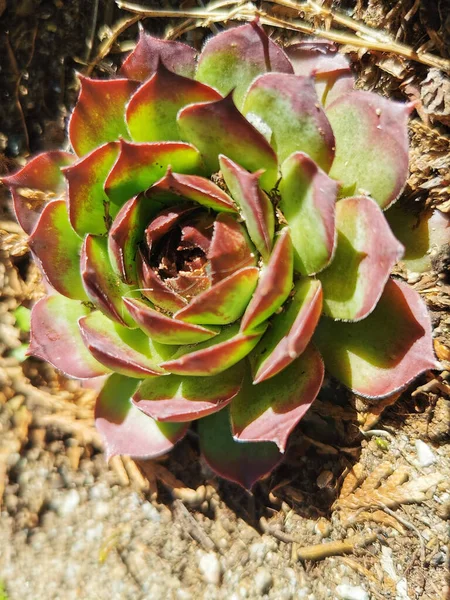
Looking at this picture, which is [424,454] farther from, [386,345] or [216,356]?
[216,356]

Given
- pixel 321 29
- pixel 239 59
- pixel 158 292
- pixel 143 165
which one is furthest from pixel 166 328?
pixel 321 29

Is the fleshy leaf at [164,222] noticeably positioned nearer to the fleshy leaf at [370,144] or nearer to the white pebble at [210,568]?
the fleshy leaf at [370,144]

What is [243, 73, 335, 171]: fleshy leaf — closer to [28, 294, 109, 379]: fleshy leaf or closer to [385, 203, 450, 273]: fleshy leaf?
[385, 203, 450, 273]: fleshy leaf

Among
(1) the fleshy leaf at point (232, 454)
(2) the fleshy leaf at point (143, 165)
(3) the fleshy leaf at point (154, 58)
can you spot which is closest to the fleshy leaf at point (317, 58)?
(3) the fleshy leaf at point (154, 58)

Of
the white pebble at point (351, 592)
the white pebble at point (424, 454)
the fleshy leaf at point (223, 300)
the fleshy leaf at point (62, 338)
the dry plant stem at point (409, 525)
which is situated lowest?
the white pebble at point (351, 592)

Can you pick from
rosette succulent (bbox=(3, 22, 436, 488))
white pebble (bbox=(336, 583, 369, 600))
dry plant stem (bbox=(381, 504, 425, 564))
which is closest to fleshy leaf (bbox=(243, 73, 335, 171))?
rosette succulent (bbox=(3, 22, 436, 488))

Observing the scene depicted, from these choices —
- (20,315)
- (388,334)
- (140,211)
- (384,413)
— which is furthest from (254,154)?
(20,315)

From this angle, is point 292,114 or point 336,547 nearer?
point 292,114
